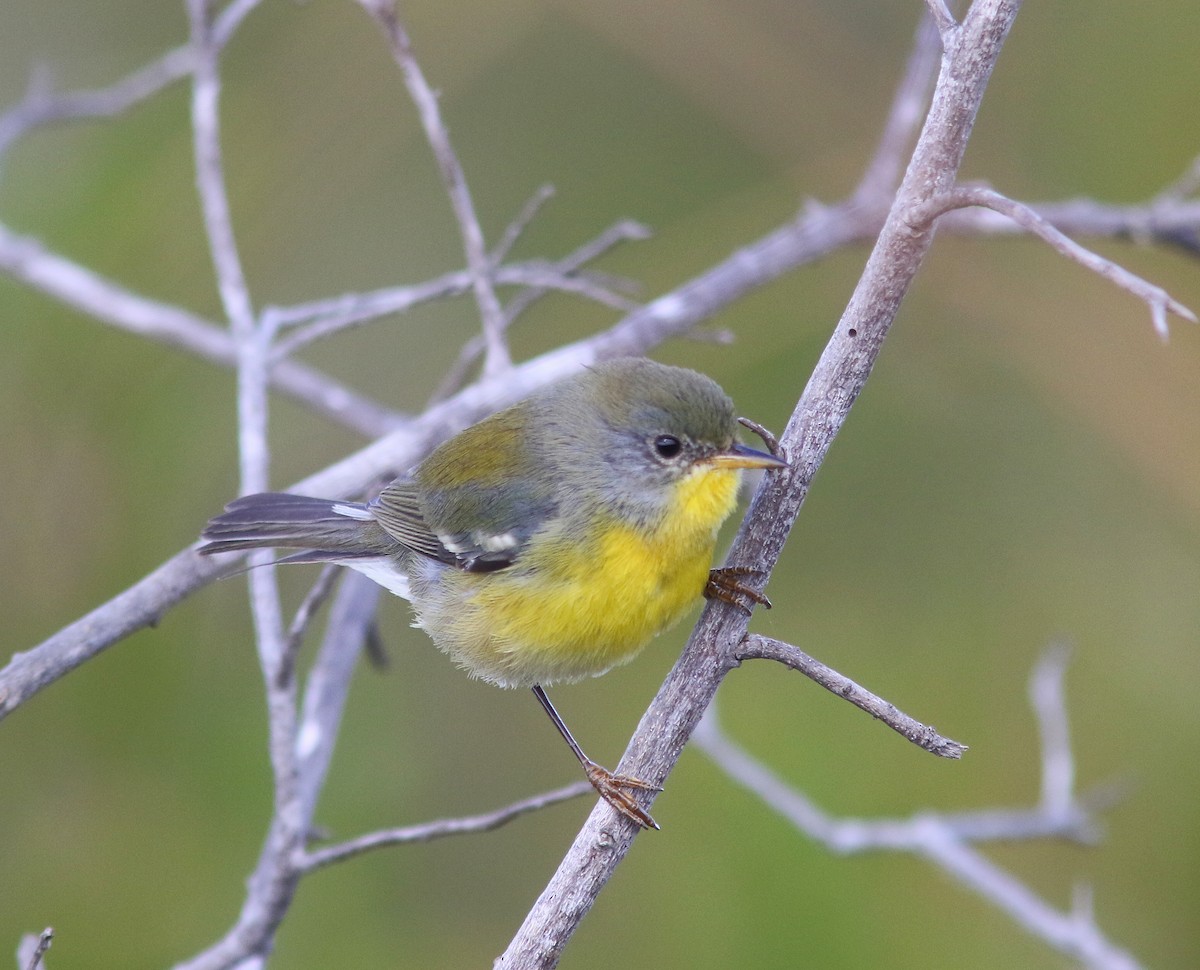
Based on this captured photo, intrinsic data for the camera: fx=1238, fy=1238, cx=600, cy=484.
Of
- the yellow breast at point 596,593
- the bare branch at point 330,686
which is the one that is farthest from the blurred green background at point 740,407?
the yellow breast at point 596,593

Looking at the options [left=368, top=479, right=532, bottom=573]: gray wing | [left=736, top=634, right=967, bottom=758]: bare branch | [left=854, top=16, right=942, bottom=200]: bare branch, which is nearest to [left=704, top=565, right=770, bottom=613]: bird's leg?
[left=736, top=634, right=967, bottom=758]: bare branch

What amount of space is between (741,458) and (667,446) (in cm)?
33

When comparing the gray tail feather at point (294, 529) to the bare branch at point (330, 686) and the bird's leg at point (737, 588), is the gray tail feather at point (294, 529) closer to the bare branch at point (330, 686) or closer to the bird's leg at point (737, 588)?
the bare branch at point (330, 686)

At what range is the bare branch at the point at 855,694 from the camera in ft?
6.06

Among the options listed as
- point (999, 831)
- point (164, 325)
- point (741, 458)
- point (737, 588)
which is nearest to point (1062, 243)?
point (737, 588)

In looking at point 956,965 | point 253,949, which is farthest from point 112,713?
point 956,965

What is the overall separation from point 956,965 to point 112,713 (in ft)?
9.43

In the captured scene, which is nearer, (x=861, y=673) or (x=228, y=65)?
(x=861, y=673)

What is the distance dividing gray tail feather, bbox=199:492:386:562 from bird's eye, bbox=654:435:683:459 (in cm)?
90

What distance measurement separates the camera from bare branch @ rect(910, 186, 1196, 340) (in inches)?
61.5

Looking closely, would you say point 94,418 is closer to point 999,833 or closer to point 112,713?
point 112,713

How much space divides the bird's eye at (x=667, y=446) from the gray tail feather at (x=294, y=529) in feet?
2.96

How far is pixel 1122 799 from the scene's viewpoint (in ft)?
12.7

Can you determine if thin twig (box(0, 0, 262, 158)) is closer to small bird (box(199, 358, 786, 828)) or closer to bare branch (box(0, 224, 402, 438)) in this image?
bare branch (box(0, 224, 402, 438))
